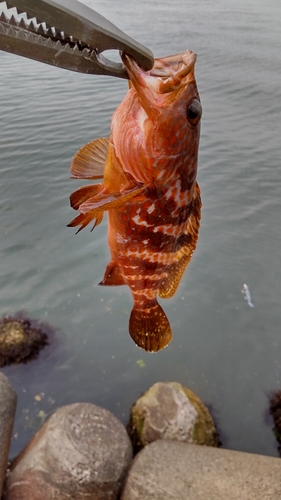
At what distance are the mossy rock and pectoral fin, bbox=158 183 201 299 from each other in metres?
3.62

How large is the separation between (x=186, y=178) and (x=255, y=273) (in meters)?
5.17

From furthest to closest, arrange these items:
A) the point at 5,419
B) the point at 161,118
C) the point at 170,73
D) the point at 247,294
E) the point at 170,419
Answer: the point at 247,294
the point at 170,419
the point at 5,419
the point at 161,118
the point at 170,73

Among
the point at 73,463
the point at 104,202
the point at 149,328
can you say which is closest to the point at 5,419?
the point at 73,463

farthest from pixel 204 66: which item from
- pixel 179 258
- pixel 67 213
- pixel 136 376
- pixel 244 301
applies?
pixel 179 258

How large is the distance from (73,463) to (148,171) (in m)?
2.83

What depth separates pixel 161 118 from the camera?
1.79m

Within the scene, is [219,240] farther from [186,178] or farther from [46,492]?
[186,178]

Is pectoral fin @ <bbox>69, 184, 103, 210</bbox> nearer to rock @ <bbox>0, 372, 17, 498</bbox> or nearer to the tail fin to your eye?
the tail fin

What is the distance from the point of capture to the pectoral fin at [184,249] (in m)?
2.24

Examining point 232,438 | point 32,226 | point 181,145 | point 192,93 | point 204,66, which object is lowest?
point 232,438

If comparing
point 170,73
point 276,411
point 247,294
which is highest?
point 170,73

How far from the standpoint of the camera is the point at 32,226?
7.43 metres

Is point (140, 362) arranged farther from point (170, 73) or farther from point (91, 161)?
point (170, 73)

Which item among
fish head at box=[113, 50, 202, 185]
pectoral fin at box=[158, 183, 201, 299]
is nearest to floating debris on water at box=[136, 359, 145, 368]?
pectoral fin at box=[158, 183, 201, 299]
